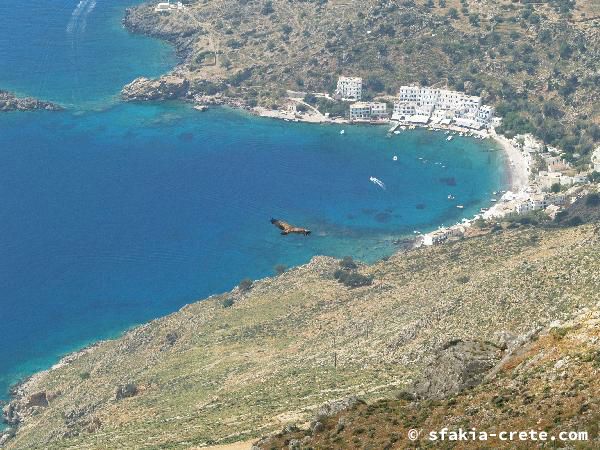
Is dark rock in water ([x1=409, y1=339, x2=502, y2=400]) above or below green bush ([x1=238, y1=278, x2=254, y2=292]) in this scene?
above

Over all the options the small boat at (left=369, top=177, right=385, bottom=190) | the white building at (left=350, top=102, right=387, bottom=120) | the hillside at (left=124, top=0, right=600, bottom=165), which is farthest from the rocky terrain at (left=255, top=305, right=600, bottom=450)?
the white building at (left=350, top=102, right=387, bottom=120)

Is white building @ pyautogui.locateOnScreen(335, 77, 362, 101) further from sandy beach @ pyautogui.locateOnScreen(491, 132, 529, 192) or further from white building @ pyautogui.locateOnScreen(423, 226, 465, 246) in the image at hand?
white building @ pyautogui.locateOnScreen(423, 226, 465, 246)

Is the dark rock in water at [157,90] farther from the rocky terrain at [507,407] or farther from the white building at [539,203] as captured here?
the rocky terrain at [507,407]

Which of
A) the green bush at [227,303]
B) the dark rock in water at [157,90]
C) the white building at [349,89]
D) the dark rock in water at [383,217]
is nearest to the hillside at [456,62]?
the dark rock in water at [157,90]

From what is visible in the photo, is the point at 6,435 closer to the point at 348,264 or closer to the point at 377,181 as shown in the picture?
the point at 348,264

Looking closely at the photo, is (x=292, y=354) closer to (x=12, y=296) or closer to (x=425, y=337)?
(x=425, y=337)
